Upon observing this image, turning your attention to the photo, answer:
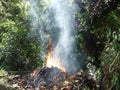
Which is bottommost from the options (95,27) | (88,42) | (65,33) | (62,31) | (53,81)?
(53,81)

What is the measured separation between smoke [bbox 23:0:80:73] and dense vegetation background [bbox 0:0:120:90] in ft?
0.97

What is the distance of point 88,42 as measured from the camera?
35.4 ft

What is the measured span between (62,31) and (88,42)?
4.43 ft

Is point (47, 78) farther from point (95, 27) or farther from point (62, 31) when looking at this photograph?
point (62, 31)

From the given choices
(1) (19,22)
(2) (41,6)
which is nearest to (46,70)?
(1) (19,22)

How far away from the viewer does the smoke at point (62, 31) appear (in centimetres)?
1119

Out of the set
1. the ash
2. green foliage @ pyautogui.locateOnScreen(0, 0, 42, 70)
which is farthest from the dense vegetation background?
the ash

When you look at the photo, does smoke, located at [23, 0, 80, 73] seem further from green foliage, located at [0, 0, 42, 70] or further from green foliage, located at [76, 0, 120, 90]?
green foliage, located at [0, 0, 42, 70]

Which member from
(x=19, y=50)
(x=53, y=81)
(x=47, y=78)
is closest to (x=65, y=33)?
(x=19, y=50)

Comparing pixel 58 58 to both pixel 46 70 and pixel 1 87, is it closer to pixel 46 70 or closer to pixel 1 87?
pixel 46 70

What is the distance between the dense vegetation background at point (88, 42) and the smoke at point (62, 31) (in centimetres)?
30

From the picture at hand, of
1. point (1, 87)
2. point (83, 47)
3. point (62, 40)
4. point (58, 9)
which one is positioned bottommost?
point (1, 87)

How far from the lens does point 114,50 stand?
7.41 metres

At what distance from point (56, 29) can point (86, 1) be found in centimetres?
205
